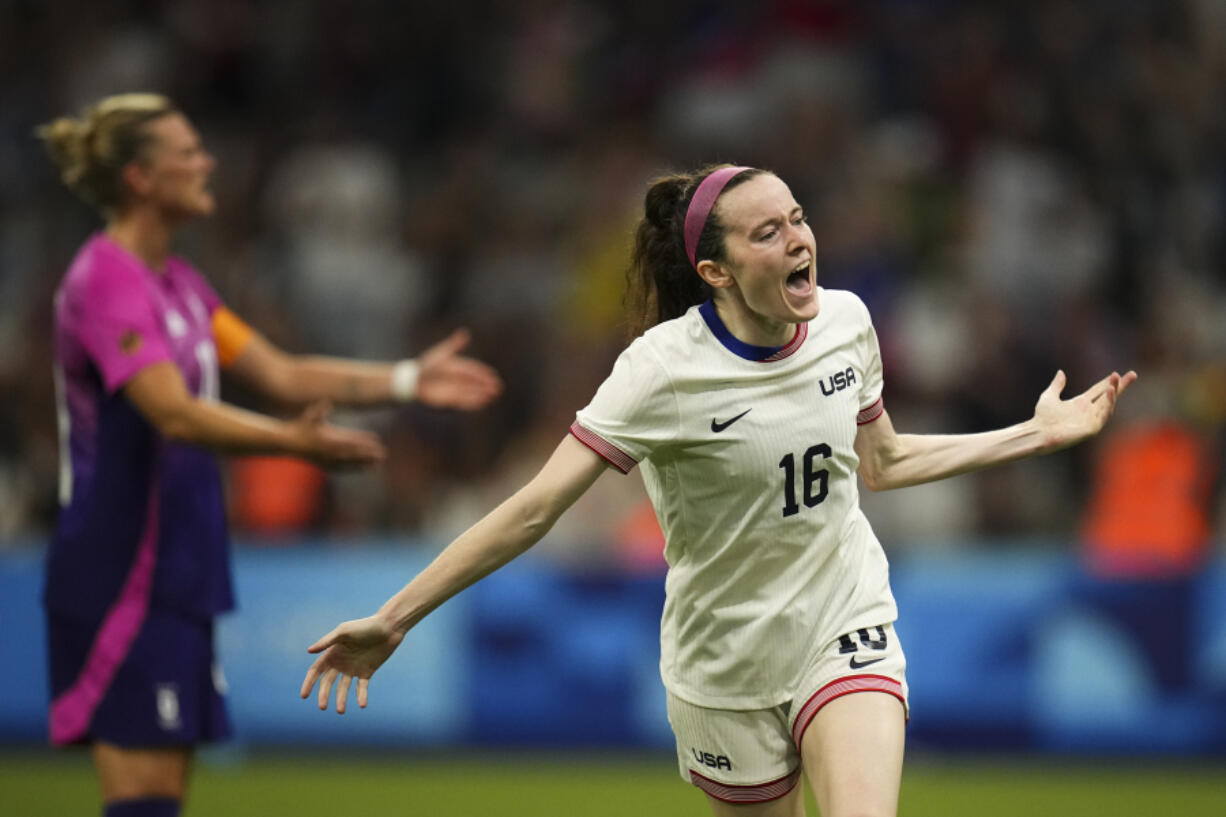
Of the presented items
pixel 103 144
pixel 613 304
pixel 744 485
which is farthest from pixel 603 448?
pixel 613 304

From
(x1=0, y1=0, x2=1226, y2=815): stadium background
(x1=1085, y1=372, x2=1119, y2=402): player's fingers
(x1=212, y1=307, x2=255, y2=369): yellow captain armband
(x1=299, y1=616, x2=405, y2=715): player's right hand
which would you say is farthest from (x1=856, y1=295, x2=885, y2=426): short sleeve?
(x1=0, y1=0, x2=1226, y2=815): stadium background

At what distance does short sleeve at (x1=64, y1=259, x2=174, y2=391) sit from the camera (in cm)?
519

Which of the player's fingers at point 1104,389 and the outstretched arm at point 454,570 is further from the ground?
the player's fingers at point 1104,389

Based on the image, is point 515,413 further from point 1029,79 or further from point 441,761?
point 1029,79

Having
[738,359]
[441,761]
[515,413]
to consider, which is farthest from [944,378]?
[738,359]

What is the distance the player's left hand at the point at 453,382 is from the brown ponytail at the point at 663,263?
3.73 ft

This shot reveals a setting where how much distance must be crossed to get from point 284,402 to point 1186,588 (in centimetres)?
535

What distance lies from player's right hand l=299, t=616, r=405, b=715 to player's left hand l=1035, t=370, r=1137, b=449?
194 centimetres

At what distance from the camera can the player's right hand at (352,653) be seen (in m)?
4.20

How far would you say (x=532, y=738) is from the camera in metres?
9.63

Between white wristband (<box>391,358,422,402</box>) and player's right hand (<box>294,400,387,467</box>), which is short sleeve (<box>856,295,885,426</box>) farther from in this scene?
white wristband (<box>391,358,422,402</box>)

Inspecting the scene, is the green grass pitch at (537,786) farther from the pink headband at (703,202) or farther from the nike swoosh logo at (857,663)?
the pink headband at (703,202)

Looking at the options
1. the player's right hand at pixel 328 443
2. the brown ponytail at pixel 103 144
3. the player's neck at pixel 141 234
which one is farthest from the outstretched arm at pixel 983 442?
the brown ponytail at pixel 103 144

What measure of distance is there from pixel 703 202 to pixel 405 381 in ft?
5.95
